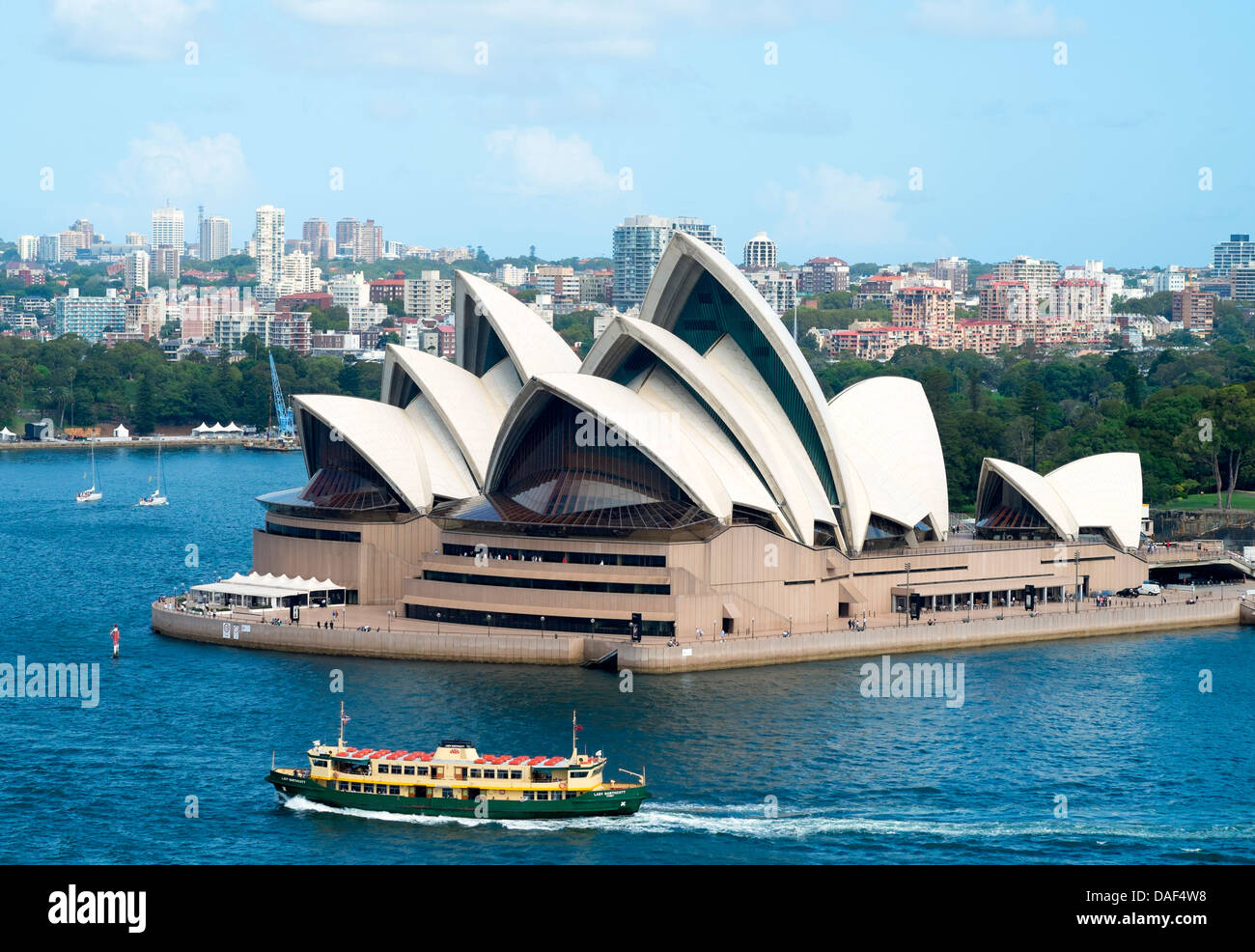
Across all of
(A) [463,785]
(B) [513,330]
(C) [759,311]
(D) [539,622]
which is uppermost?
(B) [513,330]

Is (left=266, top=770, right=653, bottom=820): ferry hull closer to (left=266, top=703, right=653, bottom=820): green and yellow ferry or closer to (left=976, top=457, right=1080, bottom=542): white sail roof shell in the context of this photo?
(left=266, top=703, right=653, bottom=820): green and yellow ferry

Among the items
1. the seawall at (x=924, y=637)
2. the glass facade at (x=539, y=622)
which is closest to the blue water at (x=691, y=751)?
the seawall at (x=924, y=637)

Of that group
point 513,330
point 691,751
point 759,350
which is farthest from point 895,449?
point 691,751

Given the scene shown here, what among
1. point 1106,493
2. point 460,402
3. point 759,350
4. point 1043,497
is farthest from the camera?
point 1106,493

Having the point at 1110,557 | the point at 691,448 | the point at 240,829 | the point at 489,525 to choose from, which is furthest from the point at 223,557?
the point at 240,829

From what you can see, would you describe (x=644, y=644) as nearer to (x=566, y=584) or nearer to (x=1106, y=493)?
(x=566, y=584)
